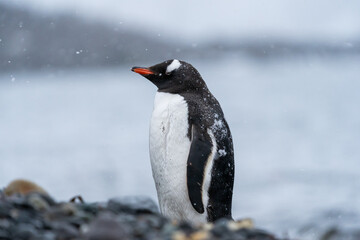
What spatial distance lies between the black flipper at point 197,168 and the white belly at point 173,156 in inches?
3.3

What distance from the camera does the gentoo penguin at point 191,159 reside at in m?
4.59

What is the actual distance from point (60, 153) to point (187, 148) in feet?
29.5

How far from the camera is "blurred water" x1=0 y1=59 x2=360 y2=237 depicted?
9164 millimetres

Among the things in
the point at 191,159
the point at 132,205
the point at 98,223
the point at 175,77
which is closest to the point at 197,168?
the point at 191,159

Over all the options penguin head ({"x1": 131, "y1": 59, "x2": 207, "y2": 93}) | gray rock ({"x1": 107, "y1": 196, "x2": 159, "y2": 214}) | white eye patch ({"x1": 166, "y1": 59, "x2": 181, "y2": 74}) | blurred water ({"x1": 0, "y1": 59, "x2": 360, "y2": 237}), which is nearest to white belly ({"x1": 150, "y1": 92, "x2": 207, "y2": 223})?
penguin head ({"x1": 131, "y1": 59, "x2": 207, "y2": 93})

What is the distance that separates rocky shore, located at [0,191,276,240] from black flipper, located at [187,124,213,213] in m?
1.07

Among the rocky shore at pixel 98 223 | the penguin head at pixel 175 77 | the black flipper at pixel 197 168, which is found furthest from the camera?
the penguin head at pixel 175 77

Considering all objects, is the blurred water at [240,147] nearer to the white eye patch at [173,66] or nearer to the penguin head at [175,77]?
the penguin head at [175,77]

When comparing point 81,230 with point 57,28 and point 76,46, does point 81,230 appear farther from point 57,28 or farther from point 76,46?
point 76,46

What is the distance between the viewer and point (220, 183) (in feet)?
15.3

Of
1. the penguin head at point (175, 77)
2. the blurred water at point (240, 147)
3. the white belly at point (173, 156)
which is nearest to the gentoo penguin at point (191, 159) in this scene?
the white belly at point (173, 156)

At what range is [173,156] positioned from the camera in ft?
15.3

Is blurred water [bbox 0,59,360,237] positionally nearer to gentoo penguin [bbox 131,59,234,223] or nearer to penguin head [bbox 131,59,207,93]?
gentoo penguin [bbox 131,59,234,223]

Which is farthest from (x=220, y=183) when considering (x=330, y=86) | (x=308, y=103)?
(x=330, y=86)
